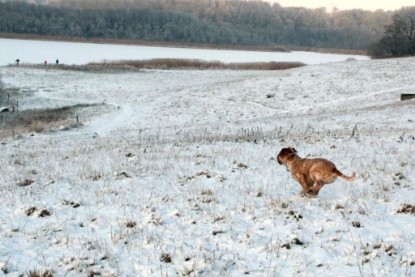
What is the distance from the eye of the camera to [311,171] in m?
7.24

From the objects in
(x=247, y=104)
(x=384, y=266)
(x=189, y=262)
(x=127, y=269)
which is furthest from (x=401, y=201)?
(x=247, y=104)

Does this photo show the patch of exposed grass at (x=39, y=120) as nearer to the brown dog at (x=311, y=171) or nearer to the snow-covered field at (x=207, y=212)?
the snow-covered field at (x=207, y=212)

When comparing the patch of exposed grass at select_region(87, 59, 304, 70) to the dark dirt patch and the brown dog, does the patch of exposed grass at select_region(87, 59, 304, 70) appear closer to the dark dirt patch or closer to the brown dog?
the brown dog

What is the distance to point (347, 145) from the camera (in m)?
13.5

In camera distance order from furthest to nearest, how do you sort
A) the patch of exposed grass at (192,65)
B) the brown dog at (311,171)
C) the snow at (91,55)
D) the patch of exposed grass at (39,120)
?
the snow at (91,55), the patch of exposed grass at (192,65), the patch of exposed grass at (39,120), the brown dog at (311,171)

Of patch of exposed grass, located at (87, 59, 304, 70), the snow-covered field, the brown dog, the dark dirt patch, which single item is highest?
the brown dog

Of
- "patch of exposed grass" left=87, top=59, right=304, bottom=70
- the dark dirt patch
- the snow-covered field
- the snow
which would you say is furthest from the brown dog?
the snow

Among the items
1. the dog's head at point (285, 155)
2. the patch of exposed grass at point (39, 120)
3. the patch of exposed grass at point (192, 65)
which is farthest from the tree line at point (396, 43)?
the dog's head at point (285, 155)

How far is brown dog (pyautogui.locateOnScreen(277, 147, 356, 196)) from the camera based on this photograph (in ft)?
22.9

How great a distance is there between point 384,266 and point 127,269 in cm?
304

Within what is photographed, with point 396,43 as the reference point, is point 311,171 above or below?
below

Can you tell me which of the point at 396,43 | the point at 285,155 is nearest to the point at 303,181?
the point at 285,155

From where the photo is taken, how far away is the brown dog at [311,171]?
6.98 meters

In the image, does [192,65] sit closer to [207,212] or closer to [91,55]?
[91,55]
